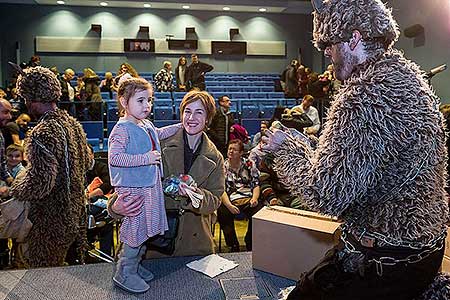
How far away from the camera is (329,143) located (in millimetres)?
1245

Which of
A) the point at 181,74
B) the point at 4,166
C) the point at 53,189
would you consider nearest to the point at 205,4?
the point at 181,74

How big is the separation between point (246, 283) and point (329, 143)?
0.92 meters

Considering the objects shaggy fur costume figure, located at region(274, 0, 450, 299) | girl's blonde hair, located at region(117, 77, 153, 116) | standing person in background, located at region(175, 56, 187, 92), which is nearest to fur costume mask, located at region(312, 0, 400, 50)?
shaggy fur costume figure, located at region(274, 0, 450, 299)

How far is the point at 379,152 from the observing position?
1.18m

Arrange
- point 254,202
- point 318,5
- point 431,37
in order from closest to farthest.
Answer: point 318,5
point 254,202
point 431,37

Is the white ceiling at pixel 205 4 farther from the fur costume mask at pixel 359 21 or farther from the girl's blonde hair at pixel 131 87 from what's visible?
the fur costume mask at pixel 359 21

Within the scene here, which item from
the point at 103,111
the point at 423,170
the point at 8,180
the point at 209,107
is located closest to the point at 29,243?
the point at 8,180

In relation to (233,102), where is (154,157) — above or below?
below

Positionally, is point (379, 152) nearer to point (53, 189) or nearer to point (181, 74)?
point (53, 189)

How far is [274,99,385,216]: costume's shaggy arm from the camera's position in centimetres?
118

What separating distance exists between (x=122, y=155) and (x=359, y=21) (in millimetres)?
972

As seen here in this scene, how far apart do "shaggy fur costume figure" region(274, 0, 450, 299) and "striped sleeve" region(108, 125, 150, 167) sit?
65 cm

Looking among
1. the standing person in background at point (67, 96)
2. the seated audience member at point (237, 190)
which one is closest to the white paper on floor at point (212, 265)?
the seated audience member at point (237, 190)

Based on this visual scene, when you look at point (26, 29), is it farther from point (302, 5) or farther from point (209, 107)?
point (209, 107)
